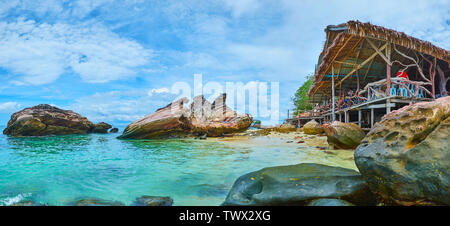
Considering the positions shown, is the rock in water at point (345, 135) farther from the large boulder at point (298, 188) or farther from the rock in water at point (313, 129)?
the rock in water at point (313, 129)

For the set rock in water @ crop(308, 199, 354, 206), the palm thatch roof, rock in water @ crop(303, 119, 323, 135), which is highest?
the palm thatch roof

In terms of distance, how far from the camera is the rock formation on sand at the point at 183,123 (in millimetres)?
16578

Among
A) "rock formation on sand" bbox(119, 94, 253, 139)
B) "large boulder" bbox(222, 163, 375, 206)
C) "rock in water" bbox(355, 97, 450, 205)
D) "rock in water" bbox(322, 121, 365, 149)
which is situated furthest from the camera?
"rock formation on sand" bbox(119, 94, 253, 139)

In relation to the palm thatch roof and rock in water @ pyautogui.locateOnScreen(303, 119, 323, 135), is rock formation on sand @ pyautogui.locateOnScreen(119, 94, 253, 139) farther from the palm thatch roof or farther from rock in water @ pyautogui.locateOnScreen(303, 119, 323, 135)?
the palm thatch roof

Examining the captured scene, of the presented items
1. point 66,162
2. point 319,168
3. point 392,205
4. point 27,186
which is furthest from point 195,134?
point 392,205

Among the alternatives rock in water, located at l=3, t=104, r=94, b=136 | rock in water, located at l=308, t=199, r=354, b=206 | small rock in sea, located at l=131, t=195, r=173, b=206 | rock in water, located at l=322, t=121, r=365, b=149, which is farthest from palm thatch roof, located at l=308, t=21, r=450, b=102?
rock in water, located at l=3, t=104, r=94, b=136

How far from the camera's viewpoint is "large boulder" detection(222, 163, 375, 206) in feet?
10.4

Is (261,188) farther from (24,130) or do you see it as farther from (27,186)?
(24,130)

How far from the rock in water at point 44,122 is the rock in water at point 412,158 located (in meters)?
27.0

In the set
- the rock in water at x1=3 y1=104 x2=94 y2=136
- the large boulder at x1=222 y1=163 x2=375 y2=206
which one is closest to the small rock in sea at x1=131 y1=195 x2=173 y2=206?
the large boulder at x1=222 y1=163 x2=375 y2=206

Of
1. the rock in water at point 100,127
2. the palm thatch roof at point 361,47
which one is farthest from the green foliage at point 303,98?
the rock in water at point 100,127

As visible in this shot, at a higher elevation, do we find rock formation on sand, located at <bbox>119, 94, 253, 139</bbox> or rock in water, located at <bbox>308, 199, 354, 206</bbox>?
rock formation on sand, located at <bbox>119, 94, 253, 139</bbox>

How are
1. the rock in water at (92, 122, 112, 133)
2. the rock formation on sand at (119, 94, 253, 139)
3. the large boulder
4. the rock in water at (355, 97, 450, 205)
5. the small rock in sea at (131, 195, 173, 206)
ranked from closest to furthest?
the rock in water at (355, 97, 450, 205) → the large boulder → the small rock in sea at (131, 195, 173, 206) → the rock formation on sand at (119, 94, 253, 139) → the rock in water at (92, 122, 112, 133)

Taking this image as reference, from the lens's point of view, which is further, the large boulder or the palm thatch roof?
the palm thatch roof
